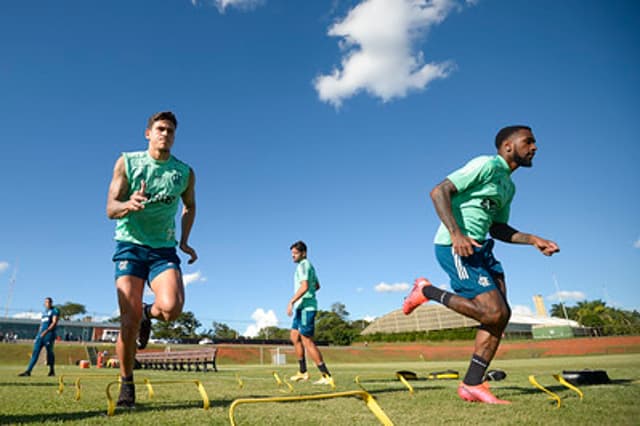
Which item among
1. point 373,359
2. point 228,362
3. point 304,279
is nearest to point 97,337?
point 228,362

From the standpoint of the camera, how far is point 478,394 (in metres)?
4.17

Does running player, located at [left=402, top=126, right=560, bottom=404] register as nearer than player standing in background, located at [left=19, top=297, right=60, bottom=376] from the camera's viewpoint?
Yes

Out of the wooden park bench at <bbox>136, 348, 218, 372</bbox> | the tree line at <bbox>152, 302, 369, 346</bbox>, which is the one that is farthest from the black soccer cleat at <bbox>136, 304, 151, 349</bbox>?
the tree line at <bbox>152, 302, 369, 346</bbox>

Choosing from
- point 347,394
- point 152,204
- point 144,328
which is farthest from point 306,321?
point 347,394

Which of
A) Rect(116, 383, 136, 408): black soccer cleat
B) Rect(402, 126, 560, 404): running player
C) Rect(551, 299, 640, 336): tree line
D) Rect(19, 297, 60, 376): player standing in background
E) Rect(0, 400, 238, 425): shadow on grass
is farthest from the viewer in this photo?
Rect(551, 299, 640, 336): tree line

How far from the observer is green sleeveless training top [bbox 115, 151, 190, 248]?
4367 mm

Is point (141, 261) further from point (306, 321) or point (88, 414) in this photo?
point (306, 321)

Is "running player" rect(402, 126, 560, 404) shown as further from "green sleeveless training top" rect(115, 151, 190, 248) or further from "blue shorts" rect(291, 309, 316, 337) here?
"blue shorts" rect(291, 309, 316, 337)

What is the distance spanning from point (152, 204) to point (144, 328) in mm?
1375

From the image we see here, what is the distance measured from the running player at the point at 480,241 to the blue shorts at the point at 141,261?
2.94m

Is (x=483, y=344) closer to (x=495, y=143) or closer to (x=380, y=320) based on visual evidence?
(x=495, y=143)

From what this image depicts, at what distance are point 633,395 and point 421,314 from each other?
316 feet

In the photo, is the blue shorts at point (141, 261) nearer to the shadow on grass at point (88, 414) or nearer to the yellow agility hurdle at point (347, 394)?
the shadow on grass at point (88, 414)

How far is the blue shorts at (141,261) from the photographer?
427 centimetres
